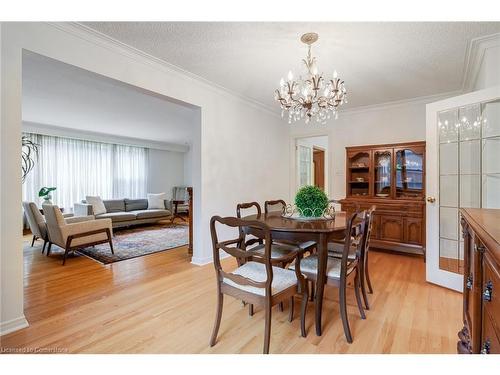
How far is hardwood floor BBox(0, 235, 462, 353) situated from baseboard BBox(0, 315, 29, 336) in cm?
4

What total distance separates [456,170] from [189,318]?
2979 mm

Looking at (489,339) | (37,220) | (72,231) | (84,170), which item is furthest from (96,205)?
(489,339)

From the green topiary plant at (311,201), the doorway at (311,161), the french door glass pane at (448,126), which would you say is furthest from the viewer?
the doorway at (311,161)

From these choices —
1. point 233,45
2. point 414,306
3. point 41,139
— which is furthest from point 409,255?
point 41,139

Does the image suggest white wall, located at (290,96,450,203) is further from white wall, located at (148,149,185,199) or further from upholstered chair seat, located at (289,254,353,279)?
white wall, located at (148,149,185,199)

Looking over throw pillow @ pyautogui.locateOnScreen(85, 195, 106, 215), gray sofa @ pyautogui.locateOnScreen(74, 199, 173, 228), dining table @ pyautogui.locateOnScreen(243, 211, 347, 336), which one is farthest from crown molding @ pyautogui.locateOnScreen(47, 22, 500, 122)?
throw pillow @ pyautogui.locateOnScreen(85, 195, 106, 215)

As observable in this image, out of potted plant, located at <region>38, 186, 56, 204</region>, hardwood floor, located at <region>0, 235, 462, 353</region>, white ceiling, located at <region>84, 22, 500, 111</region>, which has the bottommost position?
hardwood floor, located at <region>0, 235, 462, 353</region>

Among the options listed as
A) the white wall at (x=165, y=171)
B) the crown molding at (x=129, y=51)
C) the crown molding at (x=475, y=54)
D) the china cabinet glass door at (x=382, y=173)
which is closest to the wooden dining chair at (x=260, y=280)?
the crown molding at (x=129, y=51)

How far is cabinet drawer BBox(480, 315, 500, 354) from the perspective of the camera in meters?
0.88

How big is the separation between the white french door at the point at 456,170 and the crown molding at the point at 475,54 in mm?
486

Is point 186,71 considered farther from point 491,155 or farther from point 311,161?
point 311,161

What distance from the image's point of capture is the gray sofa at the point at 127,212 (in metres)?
5.65

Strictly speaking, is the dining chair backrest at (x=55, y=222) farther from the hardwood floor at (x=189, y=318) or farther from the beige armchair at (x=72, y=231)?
the hardwood floor at (x=189, y=318)

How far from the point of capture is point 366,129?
4.46m
